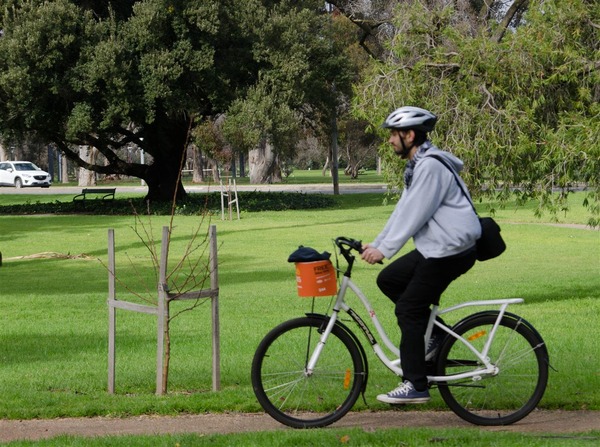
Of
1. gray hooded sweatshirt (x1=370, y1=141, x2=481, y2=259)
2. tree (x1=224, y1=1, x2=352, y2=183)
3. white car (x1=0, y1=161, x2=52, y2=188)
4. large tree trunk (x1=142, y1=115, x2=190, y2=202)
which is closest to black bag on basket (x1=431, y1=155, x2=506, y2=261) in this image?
gray hooded sweatshirt (x1=370, y1=141, x2=481, y2=259)

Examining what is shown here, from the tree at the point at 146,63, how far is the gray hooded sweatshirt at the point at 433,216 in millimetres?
32050

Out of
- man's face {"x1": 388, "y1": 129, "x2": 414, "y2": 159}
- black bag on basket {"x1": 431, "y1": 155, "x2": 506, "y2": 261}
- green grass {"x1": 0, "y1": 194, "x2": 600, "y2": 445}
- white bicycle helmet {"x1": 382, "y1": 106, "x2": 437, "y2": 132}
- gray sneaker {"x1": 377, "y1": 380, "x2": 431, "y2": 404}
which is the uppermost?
white bicycle helmet {"x1": 382, "y1": 106, "x2": 437, "y2": 132}

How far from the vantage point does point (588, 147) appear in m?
12.7

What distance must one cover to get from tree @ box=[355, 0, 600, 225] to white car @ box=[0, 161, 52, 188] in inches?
2308

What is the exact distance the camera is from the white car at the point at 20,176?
70062mm

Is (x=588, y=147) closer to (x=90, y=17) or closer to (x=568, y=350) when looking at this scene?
(x=568, y=350)

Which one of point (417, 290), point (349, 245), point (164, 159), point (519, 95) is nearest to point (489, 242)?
point (417, 290)

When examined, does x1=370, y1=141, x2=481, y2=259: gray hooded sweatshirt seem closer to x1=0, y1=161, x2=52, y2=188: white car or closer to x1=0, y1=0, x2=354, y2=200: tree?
x1=0, y1=0, x2=354, y2=200: tree

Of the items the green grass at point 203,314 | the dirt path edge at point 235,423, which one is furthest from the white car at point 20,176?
the dirt path edge at point 235,423

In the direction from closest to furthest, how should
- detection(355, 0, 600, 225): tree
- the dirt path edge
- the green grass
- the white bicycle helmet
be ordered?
the white bicycle helmet < the dirt path edge < the green grass < detection(355, 0, 600, 225): tree

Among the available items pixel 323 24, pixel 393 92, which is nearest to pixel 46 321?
pixel 393 92

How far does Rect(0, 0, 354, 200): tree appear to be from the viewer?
38531mm

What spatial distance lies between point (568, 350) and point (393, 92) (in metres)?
5.22

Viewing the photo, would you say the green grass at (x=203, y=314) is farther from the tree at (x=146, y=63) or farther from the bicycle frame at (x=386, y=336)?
the tree at (x=146, y=63)
